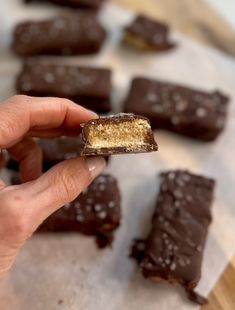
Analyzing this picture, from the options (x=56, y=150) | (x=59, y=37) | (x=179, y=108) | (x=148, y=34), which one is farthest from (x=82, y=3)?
(x=56, y=150)

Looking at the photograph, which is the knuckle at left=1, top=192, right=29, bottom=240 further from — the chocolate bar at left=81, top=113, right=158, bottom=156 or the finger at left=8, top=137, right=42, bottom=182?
the finger at left=8, top=137, right=42, bottom=182

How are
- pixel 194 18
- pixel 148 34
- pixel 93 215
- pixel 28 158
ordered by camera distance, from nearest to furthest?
pixel 28 158 → pixel 93 215 → pixel 148 34 → pixel 194 18

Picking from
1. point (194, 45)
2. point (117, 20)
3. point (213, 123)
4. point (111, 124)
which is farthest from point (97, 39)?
point (111, 124)

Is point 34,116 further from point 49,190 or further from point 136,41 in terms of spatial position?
point 136,41

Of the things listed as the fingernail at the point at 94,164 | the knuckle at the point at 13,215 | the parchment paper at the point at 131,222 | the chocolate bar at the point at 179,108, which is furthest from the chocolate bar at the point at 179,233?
the knuckle at the point at 13,215

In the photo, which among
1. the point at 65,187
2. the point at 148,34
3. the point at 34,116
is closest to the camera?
the point at 65,187

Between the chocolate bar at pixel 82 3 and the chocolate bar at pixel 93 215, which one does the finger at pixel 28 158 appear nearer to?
the chocolate bar at pixel 93 215

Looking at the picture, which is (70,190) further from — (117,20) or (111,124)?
(117,20)
